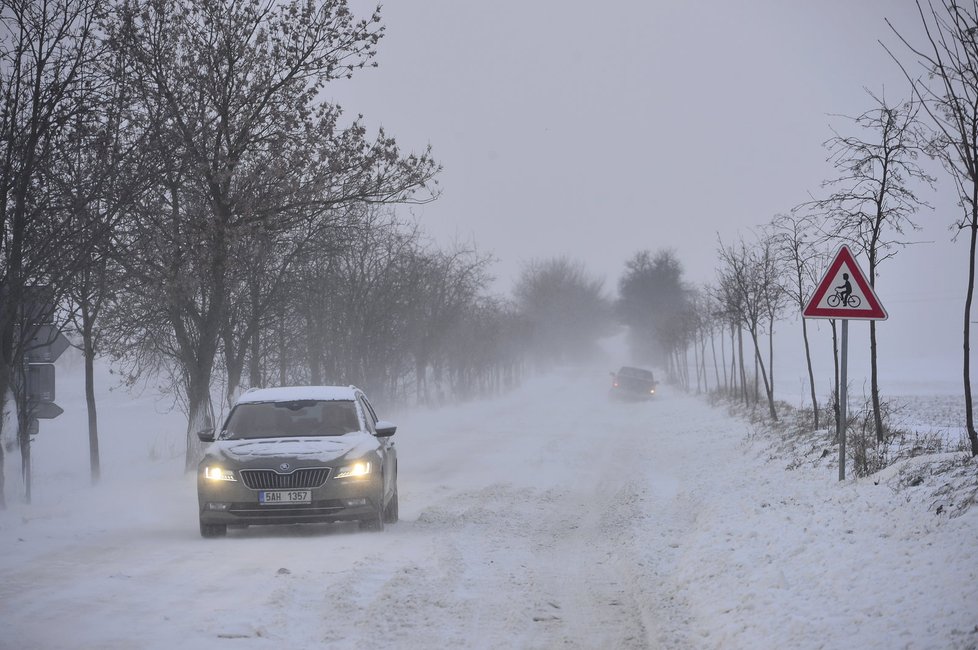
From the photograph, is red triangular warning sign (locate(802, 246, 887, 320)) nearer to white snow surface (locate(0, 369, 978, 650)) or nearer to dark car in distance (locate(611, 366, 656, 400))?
white snow surface (locate(0, 369, 978, 650))

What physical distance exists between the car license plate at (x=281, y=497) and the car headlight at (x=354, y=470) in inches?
17.0

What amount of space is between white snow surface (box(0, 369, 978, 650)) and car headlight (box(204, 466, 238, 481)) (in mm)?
678

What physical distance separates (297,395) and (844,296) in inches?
264

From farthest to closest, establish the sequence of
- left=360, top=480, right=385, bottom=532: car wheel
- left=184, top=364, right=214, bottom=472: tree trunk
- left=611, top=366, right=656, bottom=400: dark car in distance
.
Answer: left=611, top=366, right=656, bottom=400: dark car in distance
left=184, top=364, right=214, bottom=472: tree trunk
left=360, top=480, right=385, bottom=532: car wheel

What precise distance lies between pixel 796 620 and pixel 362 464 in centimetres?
549

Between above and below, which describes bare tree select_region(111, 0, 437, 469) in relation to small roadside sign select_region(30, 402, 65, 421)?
above

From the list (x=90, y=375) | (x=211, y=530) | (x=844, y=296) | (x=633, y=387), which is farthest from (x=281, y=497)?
(x=633, y=387)

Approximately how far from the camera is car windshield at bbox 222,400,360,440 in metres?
11.1

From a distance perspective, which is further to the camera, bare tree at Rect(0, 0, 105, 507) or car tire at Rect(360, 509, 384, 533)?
bare tree at Rect(0, 0, 105, 507)

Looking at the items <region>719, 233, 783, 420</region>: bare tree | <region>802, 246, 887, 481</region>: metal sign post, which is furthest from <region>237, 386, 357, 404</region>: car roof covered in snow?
<region>719, 233, 783, 420</region>: bare tree

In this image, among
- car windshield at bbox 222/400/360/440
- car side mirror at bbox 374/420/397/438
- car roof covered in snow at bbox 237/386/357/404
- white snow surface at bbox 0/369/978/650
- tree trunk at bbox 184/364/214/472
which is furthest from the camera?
tree trunk at bbox 184/364/214/472

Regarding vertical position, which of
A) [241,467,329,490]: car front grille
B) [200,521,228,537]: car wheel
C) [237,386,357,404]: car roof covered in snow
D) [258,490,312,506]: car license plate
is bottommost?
[200,521,228,537]: car wheel

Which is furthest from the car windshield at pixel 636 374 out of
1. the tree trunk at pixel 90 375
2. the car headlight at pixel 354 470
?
the car headlight at pixel 354 470

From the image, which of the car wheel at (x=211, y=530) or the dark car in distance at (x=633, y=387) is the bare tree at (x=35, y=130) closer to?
the car wheel at (x=211, y=530)
